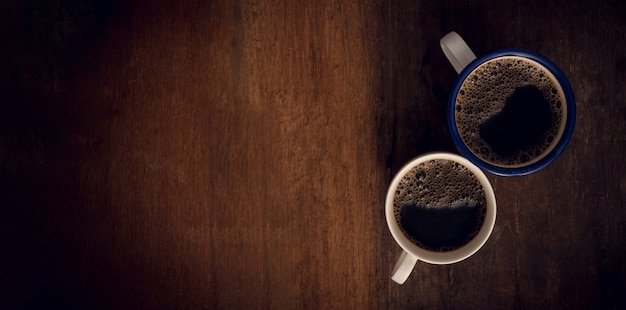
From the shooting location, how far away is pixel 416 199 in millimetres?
793

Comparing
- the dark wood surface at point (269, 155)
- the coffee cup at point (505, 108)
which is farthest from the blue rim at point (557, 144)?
the dark wood surface at point (269, 155)

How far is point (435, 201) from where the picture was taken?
80 centimetres

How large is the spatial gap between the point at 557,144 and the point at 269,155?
0.48 meters

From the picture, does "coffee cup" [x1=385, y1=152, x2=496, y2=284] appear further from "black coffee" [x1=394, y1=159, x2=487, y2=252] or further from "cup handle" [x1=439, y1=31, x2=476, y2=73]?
"cup handle" [x1=439, y1=31, x2=476, y2=73]

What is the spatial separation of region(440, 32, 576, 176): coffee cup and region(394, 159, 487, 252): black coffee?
0.07 metres

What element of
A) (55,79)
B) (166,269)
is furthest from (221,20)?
(166,269)

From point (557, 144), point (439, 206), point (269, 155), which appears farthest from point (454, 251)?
point (269, 155)

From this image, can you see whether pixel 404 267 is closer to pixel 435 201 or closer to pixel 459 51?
pixel 435 201

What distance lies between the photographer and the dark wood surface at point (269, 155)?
0.81 m

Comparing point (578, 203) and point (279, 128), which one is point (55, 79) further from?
point (578, 203)

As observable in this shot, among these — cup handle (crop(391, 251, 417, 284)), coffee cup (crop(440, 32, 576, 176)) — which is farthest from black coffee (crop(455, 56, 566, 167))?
cup handle (crop(391, 251, 417, 284))

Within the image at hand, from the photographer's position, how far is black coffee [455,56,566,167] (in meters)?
0.74

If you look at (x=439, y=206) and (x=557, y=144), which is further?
(x=439, y=206)

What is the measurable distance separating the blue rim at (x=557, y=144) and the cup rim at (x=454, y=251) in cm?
5
